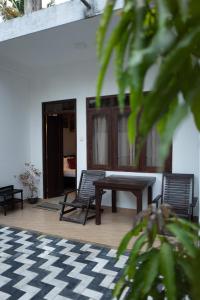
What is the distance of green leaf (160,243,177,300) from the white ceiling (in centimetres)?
352

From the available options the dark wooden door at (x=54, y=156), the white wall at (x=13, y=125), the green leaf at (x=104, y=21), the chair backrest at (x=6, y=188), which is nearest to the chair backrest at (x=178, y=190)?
the dark wooden door at (x=54, y=156)

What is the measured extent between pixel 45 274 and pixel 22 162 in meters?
3.53

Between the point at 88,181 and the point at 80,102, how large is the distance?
1.76 m

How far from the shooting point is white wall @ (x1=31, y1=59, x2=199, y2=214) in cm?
459

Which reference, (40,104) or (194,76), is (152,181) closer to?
(40,104)

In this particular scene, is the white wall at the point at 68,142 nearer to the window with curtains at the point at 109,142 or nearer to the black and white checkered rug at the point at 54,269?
the window with curtains at the point at 109,142

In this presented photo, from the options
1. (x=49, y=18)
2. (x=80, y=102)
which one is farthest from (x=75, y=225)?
(x=49, y=18)

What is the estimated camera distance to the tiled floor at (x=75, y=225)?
3.80m

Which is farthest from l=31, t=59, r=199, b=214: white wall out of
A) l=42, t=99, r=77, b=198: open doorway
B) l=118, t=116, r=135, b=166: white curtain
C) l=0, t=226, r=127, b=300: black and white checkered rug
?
l=0, t=226, r=127, b=300: black and white checkered rug

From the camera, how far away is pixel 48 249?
3.45 m

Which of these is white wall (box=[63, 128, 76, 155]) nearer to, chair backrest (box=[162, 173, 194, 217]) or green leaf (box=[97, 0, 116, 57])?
chair backrest (box=[162, 173, 194, 217])

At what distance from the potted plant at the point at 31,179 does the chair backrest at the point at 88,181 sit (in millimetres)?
1430

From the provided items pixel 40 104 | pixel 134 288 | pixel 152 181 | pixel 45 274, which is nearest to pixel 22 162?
pixel 40 104

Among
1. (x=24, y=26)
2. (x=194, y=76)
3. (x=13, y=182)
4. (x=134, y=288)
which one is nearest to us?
(x=194, y=76)
